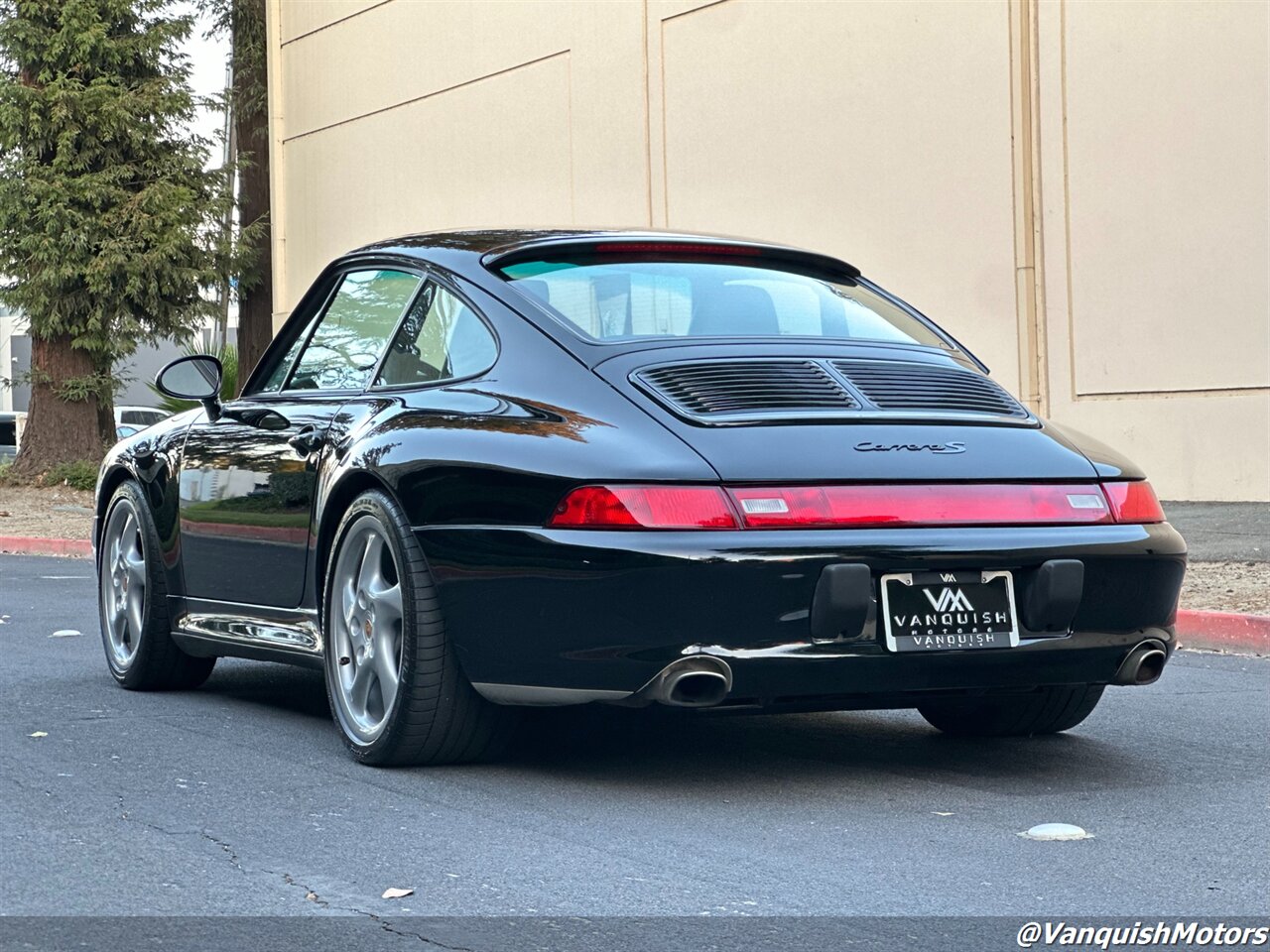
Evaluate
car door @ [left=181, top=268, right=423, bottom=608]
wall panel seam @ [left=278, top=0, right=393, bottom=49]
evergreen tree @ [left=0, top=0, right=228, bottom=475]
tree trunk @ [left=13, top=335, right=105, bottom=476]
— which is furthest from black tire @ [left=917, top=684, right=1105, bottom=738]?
wall panel seam @ [left=278, top=0, right=393, bottom=49]

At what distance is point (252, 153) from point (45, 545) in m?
12.4

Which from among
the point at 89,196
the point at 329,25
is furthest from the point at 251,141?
the point at 89,196

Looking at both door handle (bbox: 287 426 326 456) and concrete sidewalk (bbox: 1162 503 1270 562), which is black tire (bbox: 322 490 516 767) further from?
concrete sidewalk (bbox: 1162 503 1270 562)

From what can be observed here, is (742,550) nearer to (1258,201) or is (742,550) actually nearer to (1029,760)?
(1029,760)

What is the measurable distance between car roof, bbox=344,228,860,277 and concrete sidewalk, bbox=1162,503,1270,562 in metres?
5.98

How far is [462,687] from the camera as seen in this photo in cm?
491

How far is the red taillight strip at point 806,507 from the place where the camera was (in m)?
4.45

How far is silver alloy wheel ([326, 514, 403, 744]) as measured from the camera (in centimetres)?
511

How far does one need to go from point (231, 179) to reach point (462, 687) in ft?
74.3

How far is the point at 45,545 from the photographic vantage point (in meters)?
17.9

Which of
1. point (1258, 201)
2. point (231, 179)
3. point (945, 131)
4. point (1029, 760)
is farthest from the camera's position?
point (231, 179)

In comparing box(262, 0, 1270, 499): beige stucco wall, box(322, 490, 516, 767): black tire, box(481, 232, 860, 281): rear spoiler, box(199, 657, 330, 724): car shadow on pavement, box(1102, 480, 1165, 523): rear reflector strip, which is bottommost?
box(199, 657, 330, 724): car shadow on pavement

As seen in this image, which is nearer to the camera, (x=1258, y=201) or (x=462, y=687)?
(x=462, y=687)

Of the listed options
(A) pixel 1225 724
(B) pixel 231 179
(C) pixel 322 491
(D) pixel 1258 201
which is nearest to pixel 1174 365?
(D) pixel 1258 201
